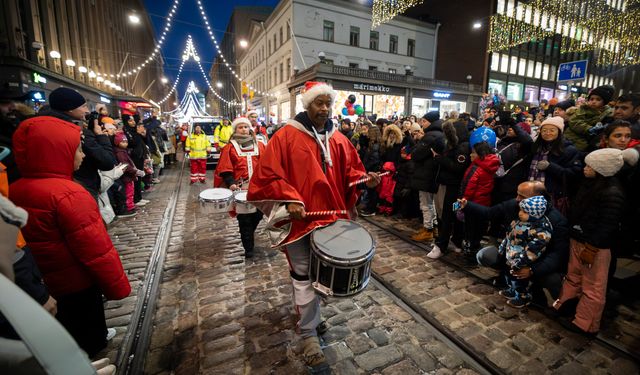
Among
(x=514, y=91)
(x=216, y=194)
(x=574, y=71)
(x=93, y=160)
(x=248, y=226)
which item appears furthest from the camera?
(x=514, y=91)

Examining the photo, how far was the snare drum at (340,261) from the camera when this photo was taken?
2.27 meters

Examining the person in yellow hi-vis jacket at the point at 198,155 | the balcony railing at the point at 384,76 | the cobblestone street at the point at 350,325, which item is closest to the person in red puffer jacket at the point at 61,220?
the cobblestone street at the point at 350,325

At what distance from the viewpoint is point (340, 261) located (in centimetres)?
224

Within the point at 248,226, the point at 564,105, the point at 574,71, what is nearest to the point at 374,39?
the point at 574,71

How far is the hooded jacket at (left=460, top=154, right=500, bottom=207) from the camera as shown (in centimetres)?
441

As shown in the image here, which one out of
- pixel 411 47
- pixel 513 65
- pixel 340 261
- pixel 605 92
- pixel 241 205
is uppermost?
pixel 411 47

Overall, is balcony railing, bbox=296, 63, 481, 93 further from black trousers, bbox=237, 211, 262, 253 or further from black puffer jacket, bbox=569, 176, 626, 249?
black puffer jacket, bbox=569, 176, 626, 249

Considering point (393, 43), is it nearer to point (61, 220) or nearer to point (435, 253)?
point (435, 253)

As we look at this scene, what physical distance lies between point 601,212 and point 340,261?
8.57ft

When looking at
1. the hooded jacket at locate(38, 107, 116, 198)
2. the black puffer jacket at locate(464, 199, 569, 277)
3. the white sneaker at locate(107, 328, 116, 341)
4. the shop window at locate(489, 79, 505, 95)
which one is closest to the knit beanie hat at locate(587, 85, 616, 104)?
the black puffer jacket at locate(464, 199, 569, 277)

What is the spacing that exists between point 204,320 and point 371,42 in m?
33.6

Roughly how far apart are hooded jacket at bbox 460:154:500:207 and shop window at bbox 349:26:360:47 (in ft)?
97.7

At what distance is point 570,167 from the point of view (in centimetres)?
382

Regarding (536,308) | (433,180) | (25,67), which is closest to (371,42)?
(25,67)
